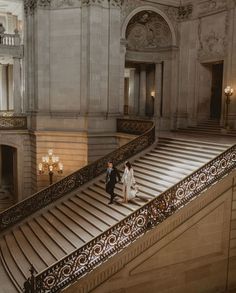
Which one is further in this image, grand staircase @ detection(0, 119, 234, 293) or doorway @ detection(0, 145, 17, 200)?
doorway @ detection(0, 145, 17, 200)

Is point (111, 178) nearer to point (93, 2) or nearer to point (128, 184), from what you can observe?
point (128, 184)

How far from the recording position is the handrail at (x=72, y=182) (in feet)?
40.4

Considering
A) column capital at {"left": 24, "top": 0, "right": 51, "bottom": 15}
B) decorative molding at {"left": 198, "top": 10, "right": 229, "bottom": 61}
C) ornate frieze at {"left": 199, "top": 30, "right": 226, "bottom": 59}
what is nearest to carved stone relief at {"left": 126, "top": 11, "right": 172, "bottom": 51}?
decorative molding at {"left": 198, "top": 10, "right": 229, "bottom": 61}

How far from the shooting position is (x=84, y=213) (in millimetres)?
→ 11352

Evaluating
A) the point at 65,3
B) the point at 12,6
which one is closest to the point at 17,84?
the point at 12,6

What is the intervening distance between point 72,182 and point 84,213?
212 centimetres

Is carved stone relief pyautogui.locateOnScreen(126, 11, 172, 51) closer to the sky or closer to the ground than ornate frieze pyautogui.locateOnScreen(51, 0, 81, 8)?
closer to the ground

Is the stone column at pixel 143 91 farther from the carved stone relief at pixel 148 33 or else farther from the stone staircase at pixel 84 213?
the stone staircase at pixel 84 213

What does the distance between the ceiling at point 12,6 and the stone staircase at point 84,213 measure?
1188 cm

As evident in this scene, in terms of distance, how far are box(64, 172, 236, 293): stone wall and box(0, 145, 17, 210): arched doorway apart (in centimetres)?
1181

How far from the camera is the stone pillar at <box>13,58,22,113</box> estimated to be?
1933cm

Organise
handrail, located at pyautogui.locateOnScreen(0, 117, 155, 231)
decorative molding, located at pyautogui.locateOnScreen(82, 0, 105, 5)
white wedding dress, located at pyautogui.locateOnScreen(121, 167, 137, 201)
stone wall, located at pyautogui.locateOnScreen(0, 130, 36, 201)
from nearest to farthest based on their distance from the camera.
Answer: white wedding dress, located at pyautogui.locateOnScreen(121, 167, 137, 201)
handrail, located at pyautogui.locateOnScreen(0, 117, 155, 231)
decorative molding, located at pyautogui.locateOnScreen(82, 0, 105, 5)
stone wall, located at pyautogui.locateOnScreen(0, 130, 36, 201)

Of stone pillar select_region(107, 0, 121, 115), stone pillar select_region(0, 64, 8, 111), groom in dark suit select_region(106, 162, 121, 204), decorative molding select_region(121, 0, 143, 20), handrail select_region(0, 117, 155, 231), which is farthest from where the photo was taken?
stone pillar select_region(0, 64, 8, 111)

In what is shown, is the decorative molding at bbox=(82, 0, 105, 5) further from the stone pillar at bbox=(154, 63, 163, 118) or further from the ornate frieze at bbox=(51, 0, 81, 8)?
the stone pillar at bbox=(154, 63, 163, 118)
